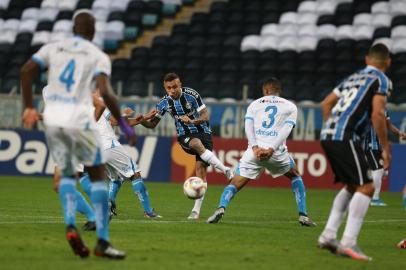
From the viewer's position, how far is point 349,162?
9734 millimetres

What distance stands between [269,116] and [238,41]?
49.6 ft

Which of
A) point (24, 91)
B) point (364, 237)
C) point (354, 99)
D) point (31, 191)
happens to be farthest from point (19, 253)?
point (31, 191)

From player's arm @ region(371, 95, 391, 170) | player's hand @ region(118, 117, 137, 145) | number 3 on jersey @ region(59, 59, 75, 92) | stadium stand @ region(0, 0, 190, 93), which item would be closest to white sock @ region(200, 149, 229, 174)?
player's arm @ region(371, 95, 391, 170)

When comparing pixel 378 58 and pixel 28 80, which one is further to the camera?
pixel 378 58

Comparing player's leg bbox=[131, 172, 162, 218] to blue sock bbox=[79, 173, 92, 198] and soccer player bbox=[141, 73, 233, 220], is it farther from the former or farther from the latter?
blue sock bbox=[79, 173, 92, 198]

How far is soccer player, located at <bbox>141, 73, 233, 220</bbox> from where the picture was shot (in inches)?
576

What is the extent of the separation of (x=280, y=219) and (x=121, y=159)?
99.8 inches

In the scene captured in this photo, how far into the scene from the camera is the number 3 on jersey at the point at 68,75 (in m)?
9.11

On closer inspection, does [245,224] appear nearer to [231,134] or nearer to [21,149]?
[231,134]

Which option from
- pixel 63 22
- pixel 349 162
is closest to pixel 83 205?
pixel 349 162

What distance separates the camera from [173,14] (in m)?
30.5

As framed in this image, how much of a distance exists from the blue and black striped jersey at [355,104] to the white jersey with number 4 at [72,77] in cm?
237

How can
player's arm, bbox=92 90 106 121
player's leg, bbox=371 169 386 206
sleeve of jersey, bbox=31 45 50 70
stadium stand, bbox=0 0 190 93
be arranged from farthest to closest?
stadium stand, bbox=0 0 190 93
player's leg, bbox=371 169 386 206
player's arm, bbox=92 90 106 121
sleeve of jersey, bbox=31 45 50 70

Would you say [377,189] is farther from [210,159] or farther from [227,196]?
[227,196]
